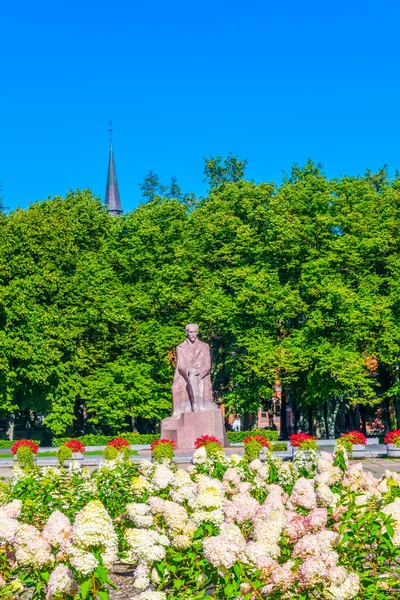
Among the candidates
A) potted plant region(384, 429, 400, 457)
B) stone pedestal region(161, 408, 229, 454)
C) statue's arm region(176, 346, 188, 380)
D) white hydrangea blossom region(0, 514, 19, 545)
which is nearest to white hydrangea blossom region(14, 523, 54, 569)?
white hydrangea blossom region(0, 514, 19, 545)

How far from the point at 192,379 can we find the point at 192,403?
0.82 m

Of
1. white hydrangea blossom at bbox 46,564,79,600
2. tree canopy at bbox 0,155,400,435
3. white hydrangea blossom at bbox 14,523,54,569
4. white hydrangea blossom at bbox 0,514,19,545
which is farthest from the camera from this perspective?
tree canopy at bbox 0,155,400,435

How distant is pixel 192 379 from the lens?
28.0 m

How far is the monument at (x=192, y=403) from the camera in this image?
89.7 ft

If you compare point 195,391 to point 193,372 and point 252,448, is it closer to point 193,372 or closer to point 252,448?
point 193,372

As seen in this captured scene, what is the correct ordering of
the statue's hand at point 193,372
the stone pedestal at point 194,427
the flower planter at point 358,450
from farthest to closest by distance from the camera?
the statue's hand at point 193,372
the stone pedestal at point 194,427
the flower planter at point 358,450

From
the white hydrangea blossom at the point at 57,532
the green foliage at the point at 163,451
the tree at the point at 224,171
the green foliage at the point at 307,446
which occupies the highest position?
the tree at the point at 224,171

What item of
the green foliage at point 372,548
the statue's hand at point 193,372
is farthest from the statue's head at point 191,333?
the green foliage at point 372,548

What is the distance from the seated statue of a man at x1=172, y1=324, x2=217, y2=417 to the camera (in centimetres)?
2802

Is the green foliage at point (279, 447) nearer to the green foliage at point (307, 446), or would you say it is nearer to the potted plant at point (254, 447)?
the potted plant at point (254, 447)

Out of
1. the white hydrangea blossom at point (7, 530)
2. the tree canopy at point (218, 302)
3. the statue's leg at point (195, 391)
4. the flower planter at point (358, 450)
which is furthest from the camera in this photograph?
the tree canopy at point (218, 302)

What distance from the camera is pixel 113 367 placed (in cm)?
3831

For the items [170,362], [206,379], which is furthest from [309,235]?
[206,379]

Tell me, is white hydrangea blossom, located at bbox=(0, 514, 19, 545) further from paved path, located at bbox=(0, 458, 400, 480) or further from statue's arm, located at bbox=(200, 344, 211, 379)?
statue's arm, located at bbox=(200, 344, 211, 379)
